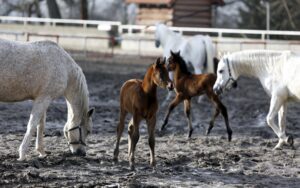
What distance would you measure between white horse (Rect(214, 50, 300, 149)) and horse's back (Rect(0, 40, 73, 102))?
323cm

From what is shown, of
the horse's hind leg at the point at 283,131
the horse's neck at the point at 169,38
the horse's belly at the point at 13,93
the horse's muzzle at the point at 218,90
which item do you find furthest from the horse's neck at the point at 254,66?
the horse's neck at the point at 169,38

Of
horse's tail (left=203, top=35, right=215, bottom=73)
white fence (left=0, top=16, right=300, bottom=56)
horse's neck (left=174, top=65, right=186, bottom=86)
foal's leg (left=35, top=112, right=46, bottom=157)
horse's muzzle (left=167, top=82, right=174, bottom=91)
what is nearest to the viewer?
horse's muzzle (left=167, top=82, right=174, bottom=91)

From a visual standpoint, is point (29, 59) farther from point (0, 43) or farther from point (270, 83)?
point (270, 83)

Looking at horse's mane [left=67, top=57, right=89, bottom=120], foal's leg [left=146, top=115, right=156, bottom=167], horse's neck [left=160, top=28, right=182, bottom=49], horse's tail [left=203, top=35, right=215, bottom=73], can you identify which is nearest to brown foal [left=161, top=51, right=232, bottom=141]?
horse's mane [left=67, top=57, right=89, bottom=120]

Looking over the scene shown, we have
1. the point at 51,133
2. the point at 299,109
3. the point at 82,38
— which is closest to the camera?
the point at 51,133

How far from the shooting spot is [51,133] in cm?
1151

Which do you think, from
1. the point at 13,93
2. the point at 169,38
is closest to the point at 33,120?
the point at 13,93

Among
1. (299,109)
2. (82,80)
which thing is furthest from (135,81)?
(299,109)

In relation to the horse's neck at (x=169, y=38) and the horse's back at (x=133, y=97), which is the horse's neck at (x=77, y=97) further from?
the horse's neck at (x=169, y=38)

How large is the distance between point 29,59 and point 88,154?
1.61 meters

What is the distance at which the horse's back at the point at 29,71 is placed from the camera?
346 inches

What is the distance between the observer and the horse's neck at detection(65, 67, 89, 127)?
30.6 feet

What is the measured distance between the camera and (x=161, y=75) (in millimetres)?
8273

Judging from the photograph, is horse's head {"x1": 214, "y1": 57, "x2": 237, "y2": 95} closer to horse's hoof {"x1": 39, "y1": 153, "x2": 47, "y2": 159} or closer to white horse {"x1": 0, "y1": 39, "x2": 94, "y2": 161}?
white horse {"x1": 0, "y1": 39, "x2": 94, "y2": 161}
